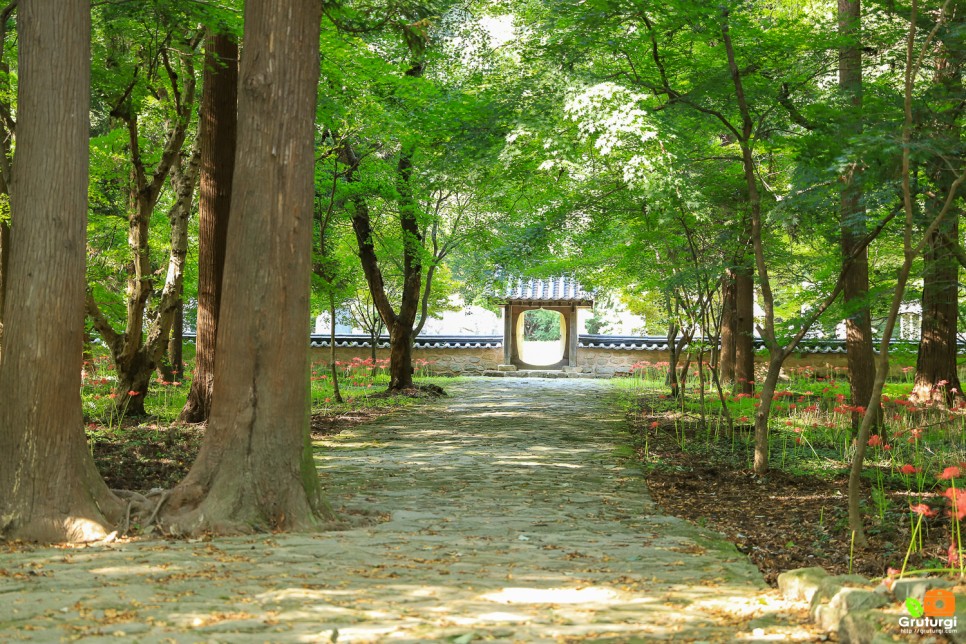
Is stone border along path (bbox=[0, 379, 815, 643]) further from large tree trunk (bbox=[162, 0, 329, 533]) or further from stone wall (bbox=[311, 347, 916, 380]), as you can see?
stone wall (bbox=[311, 347, 916, 380])

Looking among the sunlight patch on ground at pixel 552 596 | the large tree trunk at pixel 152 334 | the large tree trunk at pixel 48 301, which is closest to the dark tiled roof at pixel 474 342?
the large tree trunk at pixel 152 334

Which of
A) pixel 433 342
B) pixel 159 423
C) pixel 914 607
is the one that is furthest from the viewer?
pixel 433 342

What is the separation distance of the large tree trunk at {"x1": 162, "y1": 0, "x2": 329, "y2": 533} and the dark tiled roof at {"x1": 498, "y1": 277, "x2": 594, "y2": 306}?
2060 cm

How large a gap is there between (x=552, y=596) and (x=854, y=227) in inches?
173

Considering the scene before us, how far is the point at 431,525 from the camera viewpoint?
5758 mm

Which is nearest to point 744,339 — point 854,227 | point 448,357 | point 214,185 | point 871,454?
point 871,454

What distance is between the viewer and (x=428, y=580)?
13.5 ft

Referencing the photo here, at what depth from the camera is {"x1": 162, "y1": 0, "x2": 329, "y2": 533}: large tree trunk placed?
5477 mm

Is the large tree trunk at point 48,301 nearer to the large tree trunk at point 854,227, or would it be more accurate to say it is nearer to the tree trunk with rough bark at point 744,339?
the large tree trunk at point 854,227

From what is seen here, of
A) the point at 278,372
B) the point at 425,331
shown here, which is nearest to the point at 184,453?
the point at 278,372

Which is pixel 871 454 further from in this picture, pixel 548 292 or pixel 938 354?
pixel 548 292

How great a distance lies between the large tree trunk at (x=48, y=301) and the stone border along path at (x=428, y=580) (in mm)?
Answer: 410

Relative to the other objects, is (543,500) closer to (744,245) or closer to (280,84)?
(280,84)

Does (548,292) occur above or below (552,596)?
above
